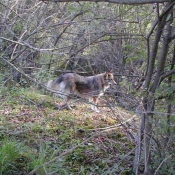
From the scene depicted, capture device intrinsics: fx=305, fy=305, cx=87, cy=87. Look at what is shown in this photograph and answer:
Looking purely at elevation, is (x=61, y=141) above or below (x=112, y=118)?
below

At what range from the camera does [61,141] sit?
466 centimetres

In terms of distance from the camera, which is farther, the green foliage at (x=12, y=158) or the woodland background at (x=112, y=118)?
the green foliage at (x=12, y=158)

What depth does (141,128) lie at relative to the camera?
3754mm

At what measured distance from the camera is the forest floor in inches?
150

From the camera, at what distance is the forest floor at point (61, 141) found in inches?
150

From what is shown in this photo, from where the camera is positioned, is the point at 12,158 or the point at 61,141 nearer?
the point at 12,158

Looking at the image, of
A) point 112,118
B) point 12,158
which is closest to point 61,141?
point 112,118

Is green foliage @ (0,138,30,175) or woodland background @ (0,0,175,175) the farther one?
green foliage @ (0,138,30,175)

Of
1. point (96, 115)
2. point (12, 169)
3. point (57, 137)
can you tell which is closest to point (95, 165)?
point (57, 137)

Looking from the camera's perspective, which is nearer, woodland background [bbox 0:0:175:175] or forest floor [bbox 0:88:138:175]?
woodland background [bbox 0:0:175:175]

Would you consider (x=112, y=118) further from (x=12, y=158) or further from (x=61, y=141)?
(x=12, y=158)

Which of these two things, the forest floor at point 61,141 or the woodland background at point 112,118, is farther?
the forest floor at point 61,141

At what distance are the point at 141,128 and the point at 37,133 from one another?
174cm

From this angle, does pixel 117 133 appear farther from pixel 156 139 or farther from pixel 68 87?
pixel 68 87
